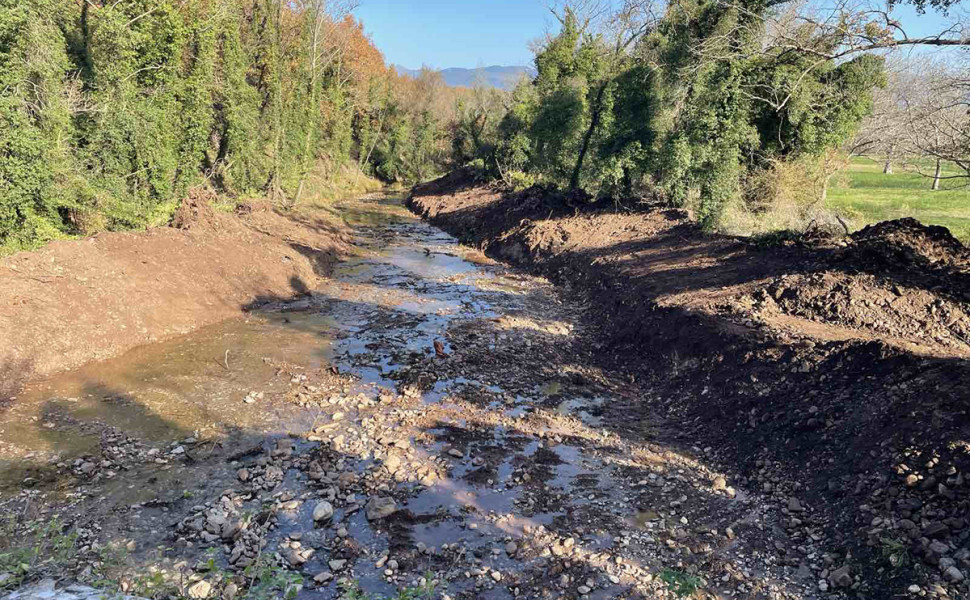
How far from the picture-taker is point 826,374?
8711mm

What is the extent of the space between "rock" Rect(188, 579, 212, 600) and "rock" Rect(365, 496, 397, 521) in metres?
2.04

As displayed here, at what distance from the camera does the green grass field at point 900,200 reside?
2295cm

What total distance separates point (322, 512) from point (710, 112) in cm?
1739

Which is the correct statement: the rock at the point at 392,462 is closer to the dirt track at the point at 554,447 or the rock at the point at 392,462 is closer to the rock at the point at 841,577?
the dirt track at the point at 554,447

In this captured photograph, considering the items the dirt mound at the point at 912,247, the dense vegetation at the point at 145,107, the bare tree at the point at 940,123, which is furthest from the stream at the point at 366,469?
the bare tree at the point at 940,123

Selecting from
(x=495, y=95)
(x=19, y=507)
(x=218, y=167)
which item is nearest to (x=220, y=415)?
(x=19, y=507)

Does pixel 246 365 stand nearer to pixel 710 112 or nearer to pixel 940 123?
pixel 710 112

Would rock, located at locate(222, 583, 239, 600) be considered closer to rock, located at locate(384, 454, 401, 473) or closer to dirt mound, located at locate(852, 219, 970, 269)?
rock, located at locate(384, 454, 401, 473)

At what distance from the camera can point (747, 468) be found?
26.3 feet

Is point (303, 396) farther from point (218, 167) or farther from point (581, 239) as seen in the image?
point (218, 167)

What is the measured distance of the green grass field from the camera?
Answer: 904 inches

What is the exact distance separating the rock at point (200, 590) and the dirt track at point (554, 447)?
0.10 feet

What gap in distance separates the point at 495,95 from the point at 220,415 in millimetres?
47376

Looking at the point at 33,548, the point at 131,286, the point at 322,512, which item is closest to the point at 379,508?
the point at 322,512
